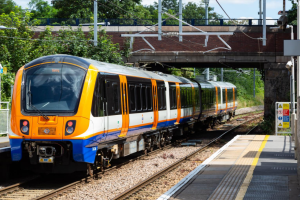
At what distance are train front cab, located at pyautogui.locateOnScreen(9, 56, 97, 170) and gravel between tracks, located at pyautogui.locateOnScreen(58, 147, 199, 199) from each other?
741mm

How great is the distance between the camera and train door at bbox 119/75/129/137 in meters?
14.3

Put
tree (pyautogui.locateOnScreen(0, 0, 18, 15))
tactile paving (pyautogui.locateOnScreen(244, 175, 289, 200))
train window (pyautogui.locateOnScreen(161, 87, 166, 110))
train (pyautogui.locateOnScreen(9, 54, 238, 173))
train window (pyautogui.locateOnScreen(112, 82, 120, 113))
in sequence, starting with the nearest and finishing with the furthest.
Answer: tactile paving (pyautogui.locateOnScreen(244, 175, 289, 200)) → train (pyautogui.locateOnScreen(9, 54, 238, 173)) → train window (pyautogui.locateOnScreen(112, 82, 120, 113)) → train window (pyautogui.locateOnScreen(161, 87, 166, 110)) → tree (pyautogui.locateOnScreen(0, 0, 18, 15))

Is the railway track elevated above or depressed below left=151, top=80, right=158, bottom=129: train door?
below

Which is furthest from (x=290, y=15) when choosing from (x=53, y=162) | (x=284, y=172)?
(x=53, y=162)

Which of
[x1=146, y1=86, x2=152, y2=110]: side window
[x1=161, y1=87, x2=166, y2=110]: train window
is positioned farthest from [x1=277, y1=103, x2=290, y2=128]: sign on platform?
[x1=146, y1=86, x2=152, y2=110]: side window

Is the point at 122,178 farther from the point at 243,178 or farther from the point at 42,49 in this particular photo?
the point at 42,49

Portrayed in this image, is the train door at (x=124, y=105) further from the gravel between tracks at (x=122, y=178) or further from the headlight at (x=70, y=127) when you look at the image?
the headlight at (x=70, y=127)

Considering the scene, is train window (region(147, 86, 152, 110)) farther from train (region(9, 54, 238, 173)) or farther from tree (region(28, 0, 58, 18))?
tree (region(28, 0, 58, 18))

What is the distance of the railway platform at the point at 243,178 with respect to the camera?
9.47m

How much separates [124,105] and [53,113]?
9.91ft

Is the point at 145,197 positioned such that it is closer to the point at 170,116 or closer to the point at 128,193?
the point at 128,193

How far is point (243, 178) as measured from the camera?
11.2 meters

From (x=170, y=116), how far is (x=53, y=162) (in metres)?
9.53

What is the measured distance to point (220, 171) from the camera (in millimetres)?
12492
